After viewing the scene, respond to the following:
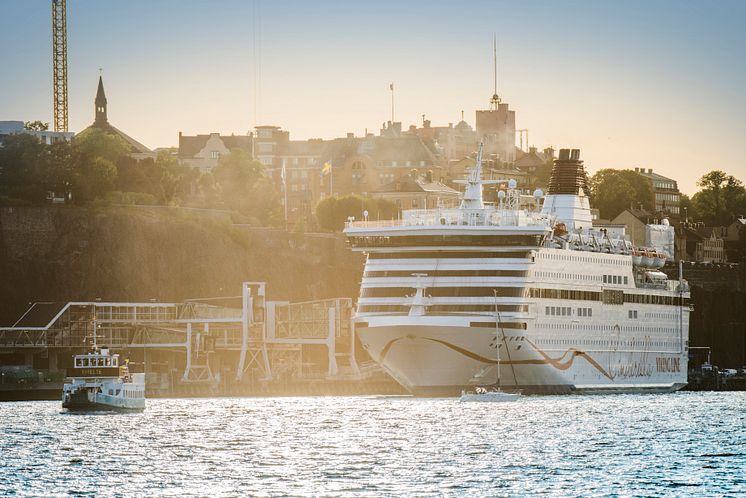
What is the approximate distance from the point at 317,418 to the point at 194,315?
47684 mm

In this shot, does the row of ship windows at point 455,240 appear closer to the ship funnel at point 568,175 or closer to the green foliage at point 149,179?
the ship funnel at point 568,175

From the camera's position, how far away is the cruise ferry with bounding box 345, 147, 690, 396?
112562 millimetres

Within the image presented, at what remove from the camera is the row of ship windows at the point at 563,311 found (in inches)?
4697

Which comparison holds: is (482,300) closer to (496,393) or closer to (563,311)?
(496,393)

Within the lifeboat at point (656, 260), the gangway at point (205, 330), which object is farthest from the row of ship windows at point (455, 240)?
the gangway at point (205, 330)

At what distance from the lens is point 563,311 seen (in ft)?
399

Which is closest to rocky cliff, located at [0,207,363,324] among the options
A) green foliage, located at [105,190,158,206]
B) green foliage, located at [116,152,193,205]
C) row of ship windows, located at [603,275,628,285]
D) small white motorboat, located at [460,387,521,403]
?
green foliage, located at [105,190,158,206]

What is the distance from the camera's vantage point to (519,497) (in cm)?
7012

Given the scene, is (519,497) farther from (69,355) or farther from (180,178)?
(180,178)

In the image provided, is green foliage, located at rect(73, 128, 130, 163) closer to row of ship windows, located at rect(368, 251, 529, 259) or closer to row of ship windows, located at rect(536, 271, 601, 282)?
row of ship windows, located at rect(536, 271, 601, 282)

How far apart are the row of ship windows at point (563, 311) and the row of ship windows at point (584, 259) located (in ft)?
10.5

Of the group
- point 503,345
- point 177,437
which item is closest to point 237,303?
point 503,345

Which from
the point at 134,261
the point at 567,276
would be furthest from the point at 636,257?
the point at 134,261

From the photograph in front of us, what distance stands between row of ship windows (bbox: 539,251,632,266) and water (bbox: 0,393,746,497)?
9271 millimetres
